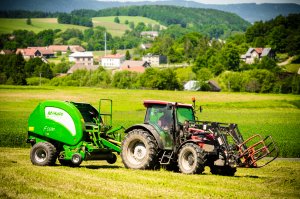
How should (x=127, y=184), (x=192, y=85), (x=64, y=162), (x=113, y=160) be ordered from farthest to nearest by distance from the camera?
(x=192, y=85), (x=113, y=160), (x=64, y=162), (x=127, y=184)

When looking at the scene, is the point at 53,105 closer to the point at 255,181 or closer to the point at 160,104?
the point at 160,104

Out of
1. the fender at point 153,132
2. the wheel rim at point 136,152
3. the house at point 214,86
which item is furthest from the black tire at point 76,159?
the house at point 214,86

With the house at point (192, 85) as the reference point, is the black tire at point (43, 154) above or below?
above

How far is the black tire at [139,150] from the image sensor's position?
18.3 metres

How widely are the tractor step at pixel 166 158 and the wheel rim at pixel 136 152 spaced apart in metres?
0.70

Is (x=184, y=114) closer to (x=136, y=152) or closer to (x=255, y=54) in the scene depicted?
Result: (x=136, y=152)

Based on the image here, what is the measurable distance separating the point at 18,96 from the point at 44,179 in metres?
63.5

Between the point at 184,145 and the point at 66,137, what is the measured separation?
399cm

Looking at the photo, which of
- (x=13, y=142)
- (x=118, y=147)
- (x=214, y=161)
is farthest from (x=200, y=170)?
(x=13, y=142)

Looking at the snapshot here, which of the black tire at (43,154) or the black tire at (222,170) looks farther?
the black tire at (43,154)

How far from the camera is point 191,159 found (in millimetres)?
17797

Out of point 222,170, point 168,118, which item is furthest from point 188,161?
point 168,118

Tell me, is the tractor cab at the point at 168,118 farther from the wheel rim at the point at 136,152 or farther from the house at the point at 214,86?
the house at the point at 214,86

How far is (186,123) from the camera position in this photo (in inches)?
726
